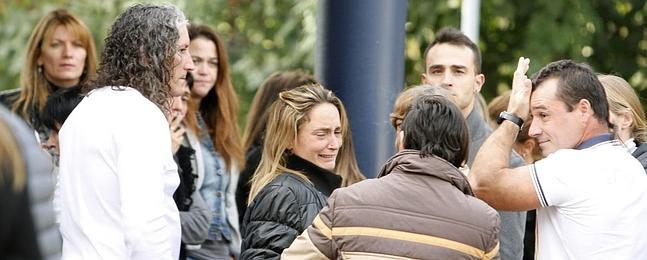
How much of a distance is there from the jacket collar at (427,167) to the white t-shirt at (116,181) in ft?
2.59

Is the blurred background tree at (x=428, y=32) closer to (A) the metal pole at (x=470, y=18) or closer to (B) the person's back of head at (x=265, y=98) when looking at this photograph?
(A) the metal pole at (x=470, y=18)

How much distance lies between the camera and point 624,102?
498cm

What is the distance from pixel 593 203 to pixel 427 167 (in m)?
0.59

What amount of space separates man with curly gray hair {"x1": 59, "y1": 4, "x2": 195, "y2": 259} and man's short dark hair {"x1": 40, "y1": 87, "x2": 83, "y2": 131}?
1.19 metres

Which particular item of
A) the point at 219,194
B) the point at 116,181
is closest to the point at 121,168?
the point at 116,181

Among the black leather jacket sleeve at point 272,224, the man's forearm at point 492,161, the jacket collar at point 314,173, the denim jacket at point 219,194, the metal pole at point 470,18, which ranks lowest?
the denim jacket at point 219,194

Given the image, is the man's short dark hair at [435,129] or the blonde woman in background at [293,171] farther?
the blonde woman in background at [293,171]

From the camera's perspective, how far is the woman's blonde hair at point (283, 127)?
5094mm

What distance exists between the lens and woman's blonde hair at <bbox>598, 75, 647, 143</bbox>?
4.97 m

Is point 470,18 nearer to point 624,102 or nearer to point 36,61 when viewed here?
point 36,61

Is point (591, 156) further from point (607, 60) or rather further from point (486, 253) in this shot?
point (607, 60)

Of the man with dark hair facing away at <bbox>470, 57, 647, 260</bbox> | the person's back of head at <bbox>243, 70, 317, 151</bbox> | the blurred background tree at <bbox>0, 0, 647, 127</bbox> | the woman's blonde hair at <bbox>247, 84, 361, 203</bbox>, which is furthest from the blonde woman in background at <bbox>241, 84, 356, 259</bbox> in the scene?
the blurred background tree at <bbox>0, 0, 647, 127</bbox>

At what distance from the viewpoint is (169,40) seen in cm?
457

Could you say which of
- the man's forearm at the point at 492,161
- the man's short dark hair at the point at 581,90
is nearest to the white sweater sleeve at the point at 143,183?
the man's forearm at the point at 492,161
